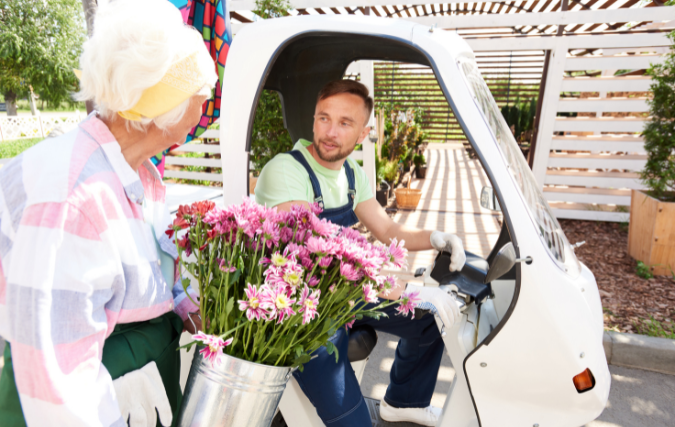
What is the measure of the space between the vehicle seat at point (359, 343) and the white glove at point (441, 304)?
0.45 m

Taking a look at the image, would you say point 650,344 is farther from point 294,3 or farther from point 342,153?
point 294,3

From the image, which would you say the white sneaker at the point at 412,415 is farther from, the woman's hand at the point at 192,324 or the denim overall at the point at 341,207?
the woman's hand at the point at 192,324

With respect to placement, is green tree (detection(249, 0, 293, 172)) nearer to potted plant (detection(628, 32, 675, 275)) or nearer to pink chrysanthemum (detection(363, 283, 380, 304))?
pink chrysanthemum (detection(363, 283, 380, 304))

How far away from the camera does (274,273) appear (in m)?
0.89

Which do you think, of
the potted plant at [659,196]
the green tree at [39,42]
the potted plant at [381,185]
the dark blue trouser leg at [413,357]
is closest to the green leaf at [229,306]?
the dark blue trouser leg at [413,357]

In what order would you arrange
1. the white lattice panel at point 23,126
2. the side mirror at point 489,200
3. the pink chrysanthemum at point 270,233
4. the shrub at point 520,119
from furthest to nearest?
the white lattice panel at point 23,126 < the shrub at point 520,119 < the side mirror at point 489,200 < the pink chrysanthemum at point 270,233

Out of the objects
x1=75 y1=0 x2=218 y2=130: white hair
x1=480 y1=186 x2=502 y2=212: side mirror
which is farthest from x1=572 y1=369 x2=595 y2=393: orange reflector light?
x1=75 y1=0 x2=218 y2=130: white hair

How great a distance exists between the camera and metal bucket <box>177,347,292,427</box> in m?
0.96

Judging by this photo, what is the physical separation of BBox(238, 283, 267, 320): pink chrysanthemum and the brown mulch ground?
3.38 meters

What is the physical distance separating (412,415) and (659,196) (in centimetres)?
422

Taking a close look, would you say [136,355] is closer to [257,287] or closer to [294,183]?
[257,287]

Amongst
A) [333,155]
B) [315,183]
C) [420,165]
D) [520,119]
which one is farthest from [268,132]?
[520,119]

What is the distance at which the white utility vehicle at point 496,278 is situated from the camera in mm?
1302

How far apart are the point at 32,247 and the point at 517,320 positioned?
1329 millimetres
